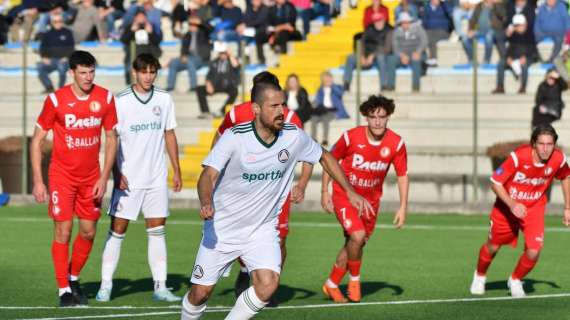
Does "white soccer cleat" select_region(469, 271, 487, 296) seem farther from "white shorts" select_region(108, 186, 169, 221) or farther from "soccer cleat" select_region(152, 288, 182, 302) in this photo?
"white shorts" select_region(108, 186, 169, 221)

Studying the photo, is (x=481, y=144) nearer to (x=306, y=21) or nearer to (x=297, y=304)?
(x=306, y=21)

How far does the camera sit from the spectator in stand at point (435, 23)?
25.9 m

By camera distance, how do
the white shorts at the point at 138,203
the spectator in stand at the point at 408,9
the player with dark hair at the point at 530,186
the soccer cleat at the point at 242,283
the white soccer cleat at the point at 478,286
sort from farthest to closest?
the spectator in stand at the point at 408,9 < the white soccer cleat at the point at 478,286 < the player with dark hair at the point at 530,186 < the white shorts at the point at 138,203 < the soccer cleat at the point at 242,283

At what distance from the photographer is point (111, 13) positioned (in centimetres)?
3175

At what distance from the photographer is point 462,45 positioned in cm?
2545

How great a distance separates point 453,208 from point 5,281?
450 inches

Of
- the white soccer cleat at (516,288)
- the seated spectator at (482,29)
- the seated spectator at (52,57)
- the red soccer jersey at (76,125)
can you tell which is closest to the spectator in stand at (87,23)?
the seated spectator at (52,57)

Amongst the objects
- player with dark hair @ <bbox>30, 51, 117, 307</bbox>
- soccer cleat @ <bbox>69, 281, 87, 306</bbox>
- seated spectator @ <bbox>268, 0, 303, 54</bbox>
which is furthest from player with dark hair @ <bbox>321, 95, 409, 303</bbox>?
seated spectator @ <bbox>268, 0, 303, 54</bbox>

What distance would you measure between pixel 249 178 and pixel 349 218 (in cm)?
346

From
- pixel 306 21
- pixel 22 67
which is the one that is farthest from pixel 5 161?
pixel 306 21

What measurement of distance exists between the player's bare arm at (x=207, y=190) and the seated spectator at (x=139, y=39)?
16.7m

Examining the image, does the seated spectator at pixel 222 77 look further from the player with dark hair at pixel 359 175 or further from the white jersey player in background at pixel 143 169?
the player with dark hair at pixel 359 175

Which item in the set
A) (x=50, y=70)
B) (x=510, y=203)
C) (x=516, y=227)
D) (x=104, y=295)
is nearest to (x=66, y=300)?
(x=104, y=295)

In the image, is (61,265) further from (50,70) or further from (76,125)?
(50,70)
